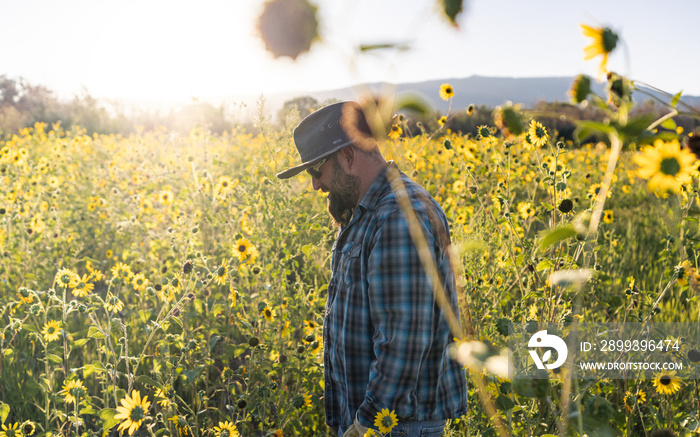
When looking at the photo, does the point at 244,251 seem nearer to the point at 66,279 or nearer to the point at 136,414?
the point at 66,279

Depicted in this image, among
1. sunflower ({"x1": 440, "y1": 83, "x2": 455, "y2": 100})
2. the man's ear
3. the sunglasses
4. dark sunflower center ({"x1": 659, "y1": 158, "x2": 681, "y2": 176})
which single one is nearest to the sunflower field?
dark sunflower center ({"x1": 659, "y1": 158, "x2": 681, "y2": 176})

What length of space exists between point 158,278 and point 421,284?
2161 millimetres

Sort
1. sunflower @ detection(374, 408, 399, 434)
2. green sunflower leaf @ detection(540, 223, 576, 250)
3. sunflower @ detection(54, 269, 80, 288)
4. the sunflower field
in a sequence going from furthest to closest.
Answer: sunflower @ detection(54, 269, 80, 288) < sunflower @ detection(374, 408, 399, 434) < the sunflower field < green sunflower leaf @ detection(540, 223, 576, 250)

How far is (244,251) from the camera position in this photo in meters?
2.63

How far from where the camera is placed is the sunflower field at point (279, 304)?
32.8 inches

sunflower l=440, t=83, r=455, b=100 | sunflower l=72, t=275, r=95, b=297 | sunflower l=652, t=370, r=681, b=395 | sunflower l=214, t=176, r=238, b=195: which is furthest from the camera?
sunflower l=440, t=83, r=455, b=100

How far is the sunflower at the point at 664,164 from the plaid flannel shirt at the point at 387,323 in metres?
0.93

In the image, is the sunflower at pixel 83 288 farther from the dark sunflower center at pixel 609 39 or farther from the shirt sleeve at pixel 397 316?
the dark sunflower center at pixel 609 39

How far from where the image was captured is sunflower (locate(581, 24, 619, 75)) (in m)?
0.66

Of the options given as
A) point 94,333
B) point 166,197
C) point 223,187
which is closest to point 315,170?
point 94,333

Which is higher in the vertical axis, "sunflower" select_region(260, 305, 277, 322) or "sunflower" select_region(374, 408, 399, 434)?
"sunflower" select_region(374, 408, 399, 434)

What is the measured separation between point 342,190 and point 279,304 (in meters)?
0.91

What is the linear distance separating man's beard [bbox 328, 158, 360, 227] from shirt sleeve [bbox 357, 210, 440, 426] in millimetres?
311

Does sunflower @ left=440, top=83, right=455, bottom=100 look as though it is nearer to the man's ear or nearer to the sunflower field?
the sunflower field
